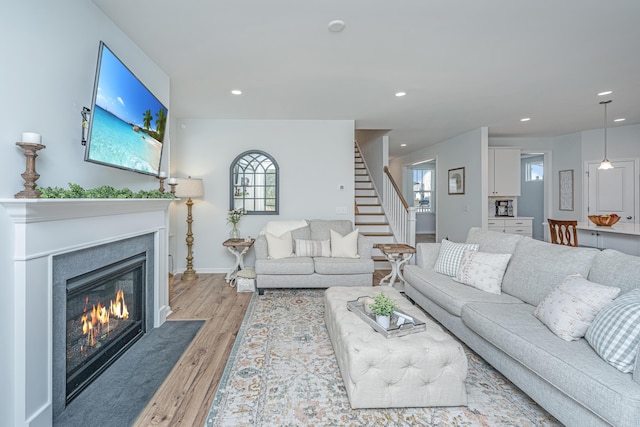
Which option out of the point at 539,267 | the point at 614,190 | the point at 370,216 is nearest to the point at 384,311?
the point at 539,267

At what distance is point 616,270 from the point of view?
70.6 inches

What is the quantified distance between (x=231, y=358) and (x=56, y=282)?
48.8 inches

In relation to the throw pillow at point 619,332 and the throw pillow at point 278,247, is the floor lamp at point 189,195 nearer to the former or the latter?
the throw pillow at point 278,247

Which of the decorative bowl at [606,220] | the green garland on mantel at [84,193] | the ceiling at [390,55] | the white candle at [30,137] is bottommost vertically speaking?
the decorative bowl at [606,220]

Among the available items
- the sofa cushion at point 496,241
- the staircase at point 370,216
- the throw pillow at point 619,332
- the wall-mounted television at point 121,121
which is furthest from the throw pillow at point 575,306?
the staircase at point 370,216

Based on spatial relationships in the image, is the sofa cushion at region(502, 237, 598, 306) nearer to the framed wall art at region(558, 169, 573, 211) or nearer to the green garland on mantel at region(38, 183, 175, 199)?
the green garland on mantel at region(38, 183, 175, 199)

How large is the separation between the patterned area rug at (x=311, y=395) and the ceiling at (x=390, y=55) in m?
2.56

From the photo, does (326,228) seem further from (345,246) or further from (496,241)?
(496,241)

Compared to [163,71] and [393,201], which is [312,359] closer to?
[163,71]

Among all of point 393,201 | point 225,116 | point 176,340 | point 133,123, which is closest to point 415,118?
point 393,201

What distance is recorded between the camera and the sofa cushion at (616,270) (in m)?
1.69

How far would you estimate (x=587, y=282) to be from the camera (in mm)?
1795

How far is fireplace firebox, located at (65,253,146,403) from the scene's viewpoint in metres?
1.82

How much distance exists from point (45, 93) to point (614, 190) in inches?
324
